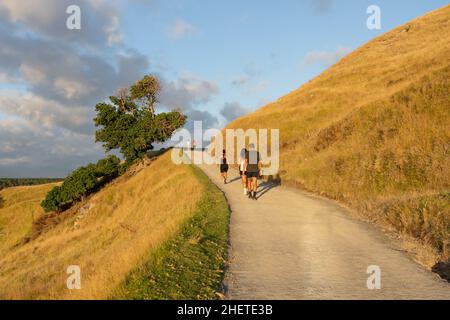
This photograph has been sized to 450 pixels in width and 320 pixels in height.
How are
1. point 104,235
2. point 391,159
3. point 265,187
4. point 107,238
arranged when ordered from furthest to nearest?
point 104,235 → point 107,238 → point 265,187 → point 391,159

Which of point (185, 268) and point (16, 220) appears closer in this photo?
point (185, 268)

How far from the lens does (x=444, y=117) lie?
64.8 ft

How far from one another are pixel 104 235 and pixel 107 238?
154cm

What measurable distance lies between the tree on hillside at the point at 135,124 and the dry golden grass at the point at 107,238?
2884 mm

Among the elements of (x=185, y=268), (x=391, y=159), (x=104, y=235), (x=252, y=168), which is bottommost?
(x=104, y=235)

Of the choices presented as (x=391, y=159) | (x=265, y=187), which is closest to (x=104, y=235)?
(x=265, y=187)

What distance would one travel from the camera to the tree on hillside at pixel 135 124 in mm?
44219

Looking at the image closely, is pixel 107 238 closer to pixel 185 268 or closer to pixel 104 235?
pixel 104 235

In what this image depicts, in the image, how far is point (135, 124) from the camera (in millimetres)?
45344

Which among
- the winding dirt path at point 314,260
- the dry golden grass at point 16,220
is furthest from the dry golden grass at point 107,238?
the winding dirt path at point 314,260

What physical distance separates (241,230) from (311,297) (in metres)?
5.03

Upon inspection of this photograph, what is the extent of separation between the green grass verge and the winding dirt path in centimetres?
32

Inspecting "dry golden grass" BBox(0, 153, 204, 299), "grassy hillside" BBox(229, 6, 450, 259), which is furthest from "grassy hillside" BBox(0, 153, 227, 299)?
"grassy hillside" BBox(229, 6, 450, 259)

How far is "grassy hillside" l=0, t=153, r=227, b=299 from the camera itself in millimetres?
9914
